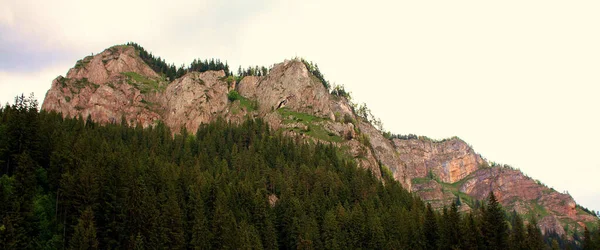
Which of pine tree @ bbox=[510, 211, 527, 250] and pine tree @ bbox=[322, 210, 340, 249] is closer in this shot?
pine tree @ bbox=[510, 211, 527, 250]

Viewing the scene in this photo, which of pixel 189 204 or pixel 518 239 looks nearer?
pixel 189 204

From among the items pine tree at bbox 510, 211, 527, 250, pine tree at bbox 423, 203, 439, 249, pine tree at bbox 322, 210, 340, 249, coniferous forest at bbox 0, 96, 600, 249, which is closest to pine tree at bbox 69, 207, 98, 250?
coniferous forest at bbox 0, 96, 600, 249

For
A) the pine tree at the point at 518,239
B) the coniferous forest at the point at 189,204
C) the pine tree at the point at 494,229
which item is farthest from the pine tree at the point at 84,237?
the pine tree at the point at 518,239

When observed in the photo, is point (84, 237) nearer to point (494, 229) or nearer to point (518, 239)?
point (494, 229)

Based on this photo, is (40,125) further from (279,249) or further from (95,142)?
(279,249)

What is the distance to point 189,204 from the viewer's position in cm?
9075

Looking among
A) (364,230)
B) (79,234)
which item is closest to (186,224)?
(79,234)

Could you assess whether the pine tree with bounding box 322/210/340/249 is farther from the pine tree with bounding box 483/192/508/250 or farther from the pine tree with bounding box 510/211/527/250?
the pine tree with bounding box 510/211/527/250

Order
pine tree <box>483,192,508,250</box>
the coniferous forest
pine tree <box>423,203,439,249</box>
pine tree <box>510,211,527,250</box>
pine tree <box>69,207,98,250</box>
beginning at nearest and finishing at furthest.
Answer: pine tree <box>69,207,98,250</box> → the coniferous forest → pine tree <box>483,192,508,250</box> → pine tree <box>510,211,527,250</box> → pine tree <box>423,203,439,249</box>

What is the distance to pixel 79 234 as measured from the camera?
65.1m

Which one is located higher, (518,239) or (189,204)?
Answer: (189,204)

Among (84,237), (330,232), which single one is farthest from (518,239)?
(84,237)

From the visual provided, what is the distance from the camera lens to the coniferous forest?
7244 cm

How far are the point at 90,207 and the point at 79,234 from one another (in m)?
6.97
